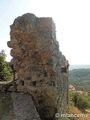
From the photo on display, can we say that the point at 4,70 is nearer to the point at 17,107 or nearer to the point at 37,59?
the point at 37,59

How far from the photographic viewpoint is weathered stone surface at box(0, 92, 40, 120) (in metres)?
5.00

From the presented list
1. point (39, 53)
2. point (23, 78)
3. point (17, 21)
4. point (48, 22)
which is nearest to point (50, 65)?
point (39, 53)

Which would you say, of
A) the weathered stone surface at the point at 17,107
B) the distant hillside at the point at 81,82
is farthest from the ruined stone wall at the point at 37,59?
the distant hillside at the point at 81,82

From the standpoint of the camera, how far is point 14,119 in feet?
15.9

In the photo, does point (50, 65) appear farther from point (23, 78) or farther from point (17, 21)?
point (17, 21)

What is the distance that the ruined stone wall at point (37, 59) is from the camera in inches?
238

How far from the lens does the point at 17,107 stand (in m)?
5.37

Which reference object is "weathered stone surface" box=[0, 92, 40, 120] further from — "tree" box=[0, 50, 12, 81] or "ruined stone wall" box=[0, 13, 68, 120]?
"tree" box=[0, 50, 12, 81]

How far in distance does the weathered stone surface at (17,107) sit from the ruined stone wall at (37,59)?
0.36 m

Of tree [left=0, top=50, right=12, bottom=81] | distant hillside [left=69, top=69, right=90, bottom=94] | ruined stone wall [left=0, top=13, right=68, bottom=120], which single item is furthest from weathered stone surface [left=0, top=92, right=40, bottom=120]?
distant hillside [left=69, top=69, right=90, bottom=94]

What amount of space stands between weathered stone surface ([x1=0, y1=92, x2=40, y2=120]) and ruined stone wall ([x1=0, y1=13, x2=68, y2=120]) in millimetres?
363

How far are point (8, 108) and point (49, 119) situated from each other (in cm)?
176

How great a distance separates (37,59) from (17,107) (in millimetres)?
1827

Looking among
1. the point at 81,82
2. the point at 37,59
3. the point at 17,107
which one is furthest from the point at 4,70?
the point at 81,82
